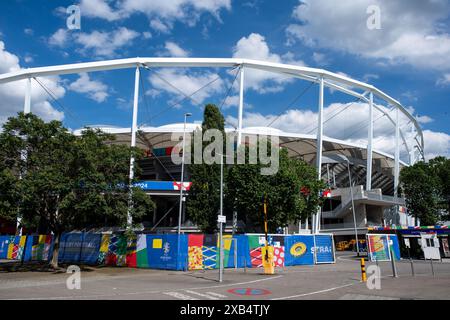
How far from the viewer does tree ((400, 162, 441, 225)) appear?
5419cm

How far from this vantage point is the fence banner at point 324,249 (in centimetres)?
2878

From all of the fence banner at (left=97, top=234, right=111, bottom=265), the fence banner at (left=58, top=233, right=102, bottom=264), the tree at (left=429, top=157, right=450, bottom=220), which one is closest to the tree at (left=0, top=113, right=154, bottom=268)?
the fence banner at (left=97, top=234, right=111, bottom=265)

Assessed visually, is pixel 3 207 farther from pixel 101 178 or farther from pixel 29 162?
pixel 101 178

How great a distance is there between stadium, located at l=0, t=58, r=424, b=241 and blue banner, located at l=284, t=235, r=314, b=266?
17272 millimetres

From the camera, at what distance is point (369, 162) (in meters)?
59.3

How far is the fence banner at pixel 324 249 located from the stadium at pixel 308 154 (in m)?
16.6

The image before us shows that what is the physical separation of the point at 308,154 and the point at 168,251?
5296 centimetres

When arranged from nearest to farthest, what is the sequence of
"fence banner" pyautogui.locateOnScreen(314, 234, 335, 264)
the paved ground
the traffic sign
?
the paved ground
the traffic sign
"fence banner" pyautogui.locateOnScreen(314, 234, 335, 264)

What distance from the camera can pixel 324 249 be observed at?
29.2 metres

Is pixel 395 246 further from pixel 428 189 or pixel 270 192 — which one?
pixel 428 189

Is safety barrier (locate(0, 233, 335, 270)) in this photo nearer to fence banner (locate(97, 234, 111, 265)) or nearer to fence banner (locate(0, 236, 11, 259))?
fence banner (locate(97, 234, 111, 265))

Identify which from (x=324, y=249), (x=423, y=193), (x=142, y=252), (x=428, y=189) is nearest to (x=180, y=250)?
(x=142, y=252)

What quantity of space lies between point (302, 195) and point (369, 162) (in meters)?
27.4

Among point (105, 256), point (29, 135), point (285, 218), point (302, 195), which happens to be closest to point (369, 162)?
point (302, 195)
